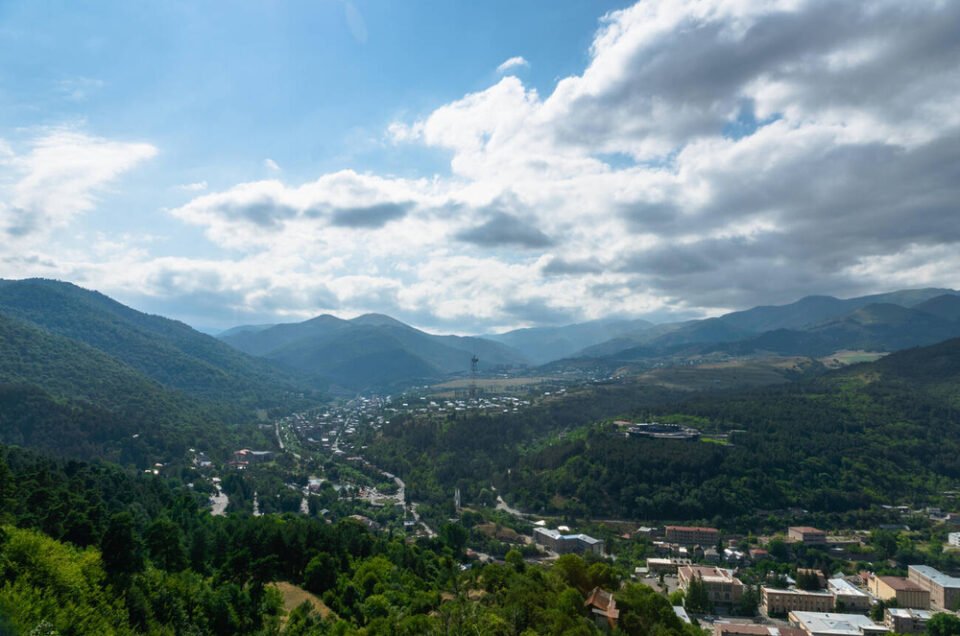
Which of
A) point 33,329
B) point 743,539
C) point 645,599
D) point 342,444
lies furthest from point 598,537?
point 33,329

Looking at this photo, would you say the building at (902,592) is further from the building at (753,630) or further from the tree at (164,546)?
the tree at (164,546)

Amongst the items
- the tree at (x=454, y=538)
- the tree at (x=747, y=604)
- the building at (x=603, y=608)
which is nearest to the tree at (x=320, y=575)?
the building at (x=603, y=608)

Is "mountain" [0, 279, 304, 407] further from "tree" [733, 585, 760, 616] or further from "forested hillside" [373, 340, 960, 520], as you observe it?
"tree" [733, 585, 760, 616]

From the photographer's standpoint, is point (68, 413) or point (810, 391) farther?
point (810, 391)

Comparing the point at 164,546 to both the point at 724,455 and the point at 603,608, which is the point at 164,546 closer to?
the point at 603,608

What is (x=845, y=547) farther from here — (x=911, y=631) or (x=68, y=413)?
(x=68, y=413)

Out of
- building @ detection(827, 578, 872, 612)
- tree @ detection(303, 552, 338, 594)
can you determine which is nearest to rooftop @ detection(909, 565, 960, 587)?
building @ detection(827, 578, 872, 612)
